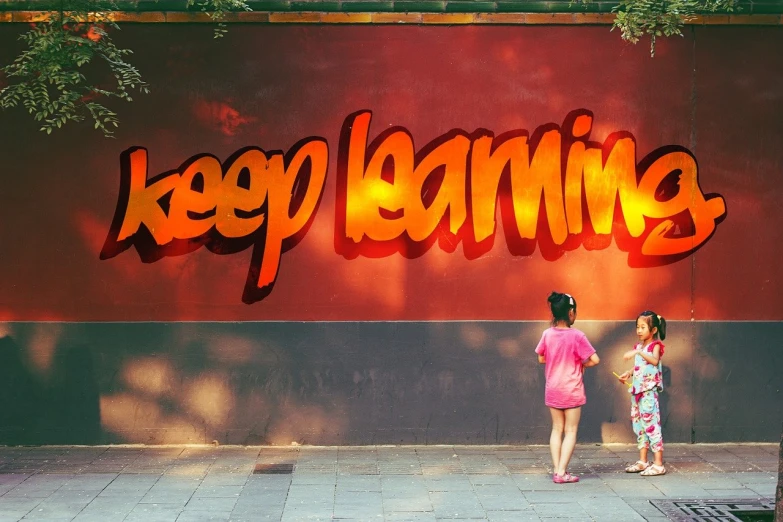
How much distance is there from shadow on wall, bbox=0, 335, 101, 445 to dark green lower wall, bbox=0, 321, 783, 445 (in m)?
0.01

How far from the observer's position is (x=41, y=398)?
10.2m

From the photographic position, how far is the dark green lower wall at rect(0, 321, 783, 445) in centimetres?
1018

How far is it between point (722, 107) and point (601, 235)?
72.1 inches

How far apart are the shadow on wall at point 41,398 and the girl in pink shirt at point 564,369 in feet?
15.7

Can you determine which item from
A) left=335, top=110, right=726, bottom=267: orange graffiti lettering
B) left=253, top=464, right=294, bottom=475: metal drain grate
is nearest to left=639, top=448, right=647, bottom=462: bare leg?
left=335, top=110, right=726, bottom=267: orange graffiti lettering

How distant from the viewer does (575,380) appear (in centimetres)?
849

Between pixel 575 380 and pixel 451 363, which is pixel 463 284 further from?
pixel 575 380

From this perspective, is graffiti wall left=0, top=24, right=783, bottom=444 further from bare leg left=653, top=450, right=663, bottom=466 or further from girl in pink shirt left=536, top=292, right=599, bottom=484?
girl in pink shirt left=536, top=292, right=599, bottom=484

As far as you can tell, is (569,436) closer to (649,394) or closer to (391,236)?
(649,394)

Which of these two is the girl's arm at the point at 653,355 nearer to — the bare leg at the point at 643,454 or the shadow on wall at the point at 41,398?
the bare leg at the point at 643,454

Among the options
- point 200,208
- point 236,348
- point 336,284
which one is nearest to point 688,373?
point 336,284

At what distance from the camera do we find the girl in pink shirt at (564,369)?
848 centimetres

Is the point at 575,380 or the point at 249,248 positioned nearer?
the point at 575,380

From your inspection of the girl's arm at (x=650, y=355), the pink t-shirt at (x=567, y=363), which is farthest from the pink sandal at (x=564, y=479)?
the girl's arm at (x=650, y=355)
